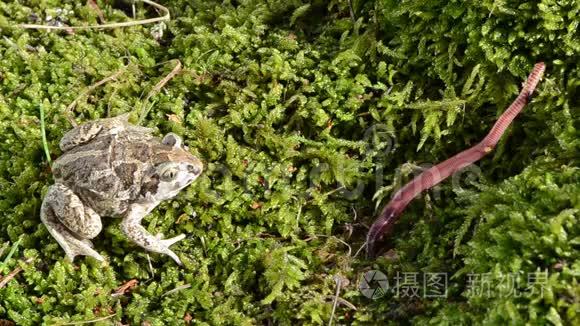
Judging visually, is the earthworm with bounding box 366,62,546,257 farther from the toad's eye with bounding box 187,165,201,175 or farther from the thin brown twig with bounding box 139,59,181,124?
the thin brown twig with bounding box 139,59,181,124

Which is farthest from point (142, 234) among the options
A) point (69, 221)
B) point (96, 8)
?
point (96, 8)

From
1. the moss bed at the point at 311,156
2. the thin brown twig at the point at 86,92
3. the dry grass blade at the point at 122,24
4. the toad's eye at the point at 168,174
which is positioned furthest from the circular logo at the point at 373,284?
the dry grass blade at the point at 122,24

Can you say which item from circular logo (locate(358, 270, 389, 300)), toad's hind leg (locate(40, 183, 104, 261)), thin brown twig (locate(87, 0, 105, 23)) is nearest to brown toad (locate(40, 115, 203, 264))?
toad's hind leg (locate(40, 183, 104, 261))

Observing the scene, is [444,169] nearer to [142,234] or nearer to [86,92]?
[142,234]

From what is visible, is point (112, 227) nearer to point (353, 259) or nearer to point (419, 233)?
point (353, 259)

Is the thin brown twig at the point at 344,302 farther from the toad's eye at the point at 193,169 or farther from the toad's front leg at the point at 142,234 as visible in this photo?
the toad's eye at the point at 193,169

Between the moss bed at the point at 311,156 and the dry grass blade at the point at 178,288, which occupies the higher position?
the moss bed at the point at 311,156

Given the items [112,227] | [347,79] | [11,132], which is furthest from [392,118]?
[11,132]

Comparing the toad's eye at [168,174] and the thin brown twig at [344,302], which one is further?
the toad's eye at [168,174]
